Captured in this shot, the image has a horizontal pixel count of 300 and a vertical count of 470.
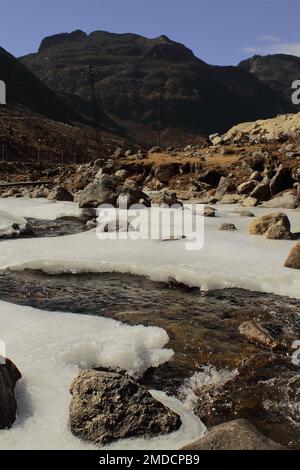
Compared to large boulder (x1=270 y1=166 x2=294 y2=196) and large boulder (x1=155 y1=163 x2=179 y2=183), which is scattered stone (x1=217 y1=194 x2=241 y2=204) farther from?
large boulder (x1=155 y1=163 x2=179 y2=183)

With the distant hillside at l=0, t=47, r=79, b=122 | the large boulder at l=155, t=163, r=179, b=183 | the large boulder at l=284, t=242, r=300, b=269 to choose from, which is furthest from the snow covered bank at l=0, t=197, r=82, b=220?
the distant hillside at l=0, t=47, r=79, b=122

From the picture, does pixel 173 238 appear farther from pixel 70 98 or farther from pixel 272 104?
pixel 272 104

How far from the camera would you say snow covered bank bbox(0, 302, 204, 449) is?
3.86 m

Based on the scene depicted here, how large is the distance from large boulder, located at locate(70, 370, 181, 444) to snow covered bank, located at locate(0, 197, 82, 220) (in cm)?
1197

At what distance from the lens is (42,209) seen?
1752 cm

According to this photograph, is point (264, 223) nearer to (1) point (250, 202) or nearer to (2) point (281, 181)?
(1) point (250, 202)

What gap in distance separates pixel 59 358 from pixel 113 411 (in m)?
1.32

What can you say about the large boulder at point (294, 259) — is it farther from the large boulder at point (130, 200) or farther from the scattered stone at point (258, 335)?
the large boulder at point (130, 200)

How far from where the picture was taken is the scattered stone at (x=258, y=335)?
574 centimetres

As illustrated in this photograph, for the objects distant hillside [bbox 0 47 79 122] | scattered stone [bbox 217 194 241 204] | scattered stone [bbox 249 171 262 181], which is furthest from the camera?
distant hillside [bbox 0 47 79 122]

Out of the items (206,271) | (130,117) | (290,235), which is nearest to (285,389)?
(206,271)

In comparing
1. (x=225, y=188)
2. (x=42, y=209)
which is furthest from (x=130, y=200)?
(x=225, y=188)

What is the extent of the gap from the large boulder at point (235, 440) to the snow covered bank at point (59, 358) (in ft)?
1.16

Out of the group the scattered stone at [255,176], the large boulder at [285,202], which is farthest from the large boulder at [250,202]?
the scattered stone at [255,176]
